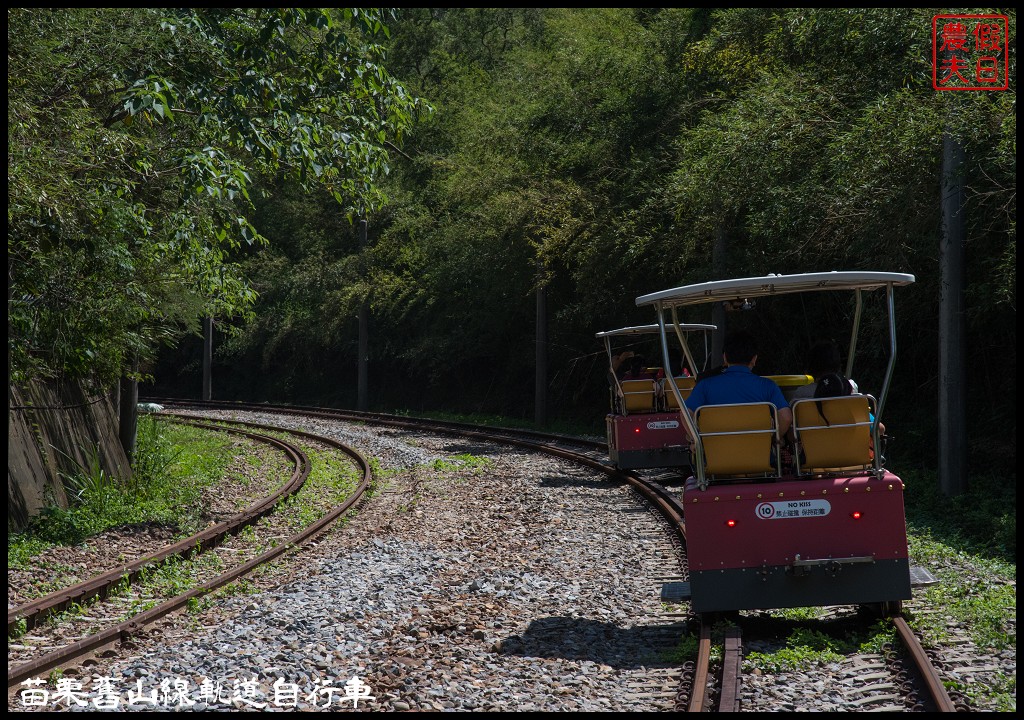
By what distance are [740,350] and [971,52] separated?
634cm

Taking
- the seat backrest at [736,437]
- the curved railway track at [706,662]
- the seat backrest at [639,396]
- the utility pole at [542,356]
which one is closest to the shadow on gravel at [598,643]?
the curved railway track at [706,662]

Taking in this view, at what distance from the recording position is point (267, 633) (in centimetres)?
692

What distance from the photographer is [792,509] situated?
6801mm

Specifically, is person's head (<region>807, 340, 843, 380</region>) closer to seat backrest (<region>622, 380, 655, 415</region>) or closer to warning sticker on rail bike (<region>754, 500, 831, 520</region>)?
warning sticker on rail bike (<region>754, 500, 831, 520</region>)

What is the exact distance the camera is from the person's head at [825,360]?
23.4ft

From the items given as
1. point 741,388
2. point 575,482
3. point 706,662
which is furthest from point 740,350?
point 575,482

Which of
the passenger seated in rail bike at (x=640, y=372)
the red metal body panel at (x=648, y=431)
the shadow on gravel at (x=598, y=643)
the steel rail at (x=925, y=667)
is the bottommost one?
the shadow on gravel at (x=598, y=643)

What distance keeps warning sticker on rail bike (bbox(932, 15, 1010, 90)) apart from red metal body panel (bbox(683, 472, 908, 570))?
20.4 ft

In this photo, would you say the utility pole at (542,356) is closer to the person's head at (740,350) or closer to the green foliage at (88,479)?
the green foliage at (88,479)

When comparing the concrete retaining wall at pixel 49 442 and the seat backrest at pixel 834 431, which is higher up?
the seat backrest at pixel 834 431

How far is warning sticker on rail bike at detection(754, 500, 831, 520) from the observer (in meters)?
6.78

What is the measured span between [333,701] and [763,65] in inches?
621

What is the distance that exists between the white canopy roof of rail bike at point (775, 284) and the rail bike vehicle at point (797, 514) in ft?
0.06

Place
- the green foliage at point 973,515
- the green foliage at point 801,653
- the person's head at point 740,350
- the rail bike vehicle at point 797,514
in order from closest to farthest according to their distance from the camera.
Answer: the green foliage at point 801,653 < the rail bike vehicle at point 797,514 < the person's head at point 740,350 < the green foliage at point 973,515
